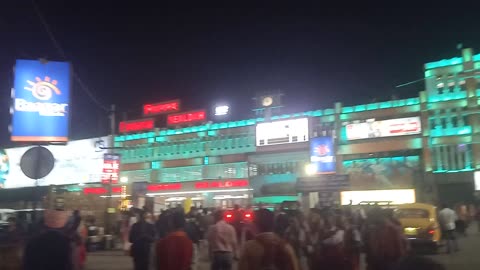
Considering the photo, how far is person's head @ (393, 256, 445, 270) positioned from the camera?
2652mm

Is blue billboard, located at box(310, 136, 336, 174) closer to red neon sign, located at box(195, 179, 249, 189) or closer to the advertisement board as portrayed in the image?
red neon sign, located at box(195, 179, 249, 189)

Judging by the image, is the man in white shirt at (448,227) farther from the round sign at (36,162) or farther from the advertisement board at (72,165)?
the advertisement board at (72,165)

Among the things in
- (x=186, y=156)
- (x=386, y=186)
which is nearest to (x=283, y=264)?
(x=386, y=186)

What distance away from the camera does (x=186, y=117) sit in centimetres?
5272

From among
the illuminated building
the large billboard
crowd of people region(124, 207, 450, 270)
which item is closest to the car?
crowd of people region(124, 207, 450, 270)

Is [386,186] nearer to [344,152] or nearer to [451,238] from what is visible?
[344,152]

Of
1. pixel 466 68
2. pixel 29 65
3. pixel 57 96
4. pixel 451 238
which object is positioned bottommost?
pixel 451 238

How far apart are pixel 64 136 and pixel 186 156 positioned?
124 feet

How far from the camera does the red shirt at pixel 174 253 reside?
19.9 feet

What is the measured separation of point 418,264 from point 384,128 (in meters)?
38.5

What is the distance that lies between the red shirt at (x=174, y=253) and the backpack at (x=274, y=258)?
5.08ft

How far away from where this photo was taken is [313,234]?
11.8 m

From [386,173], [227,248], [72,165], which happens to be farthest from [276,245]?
[72,165]

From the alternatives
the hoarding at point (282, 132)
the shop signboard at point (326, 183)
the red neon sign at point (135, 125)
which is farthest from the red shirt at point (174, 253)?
the red neon sign at point (135, 125)
